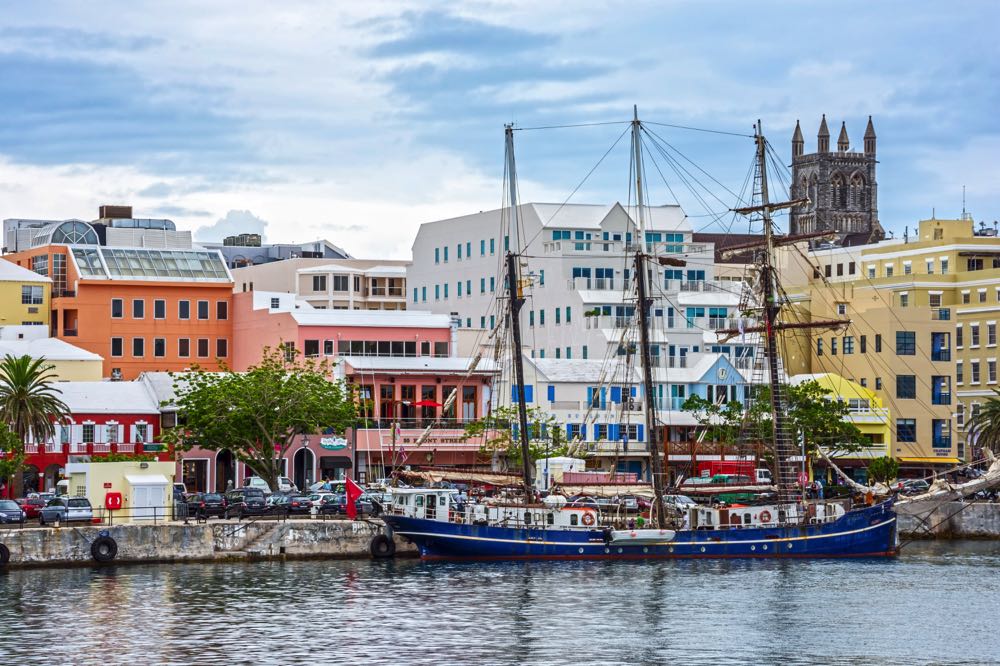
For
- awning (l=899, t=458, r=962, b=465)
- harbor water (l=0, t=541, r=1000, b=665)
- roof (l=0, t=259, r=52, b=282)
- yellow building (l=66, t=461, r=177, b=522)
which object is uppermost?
roof (l=0, t=259, r=52, b=282)

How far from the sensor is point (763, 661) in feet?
209

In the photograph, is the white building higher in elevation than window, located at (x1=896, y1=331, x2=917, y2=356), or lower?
higher

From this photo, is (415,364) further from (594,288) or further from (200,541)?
(200,541)

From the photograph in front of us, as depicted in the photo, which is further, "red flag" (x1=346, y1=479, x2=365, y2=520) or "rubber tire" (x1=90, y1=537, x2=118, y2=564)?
"red flag" (x1=346, y1=479, x2=365, y2=520)

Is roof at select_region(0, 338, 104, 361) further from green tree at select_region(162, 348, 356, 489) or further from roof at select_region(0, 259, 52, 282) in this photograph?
green tree at select_region(162, 348, 356, 489)

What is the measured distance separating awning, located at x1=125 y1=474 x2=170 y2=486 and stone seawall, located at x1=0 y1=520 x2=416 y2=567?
4963 millimetres

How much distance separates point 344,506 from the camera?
104m

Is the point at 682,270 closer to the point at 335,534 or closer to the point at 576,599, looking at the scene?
the point at 335,534

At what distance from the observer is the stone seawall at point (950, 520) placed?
115 meters

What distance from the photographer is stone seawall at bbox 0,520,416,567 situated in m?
89.6

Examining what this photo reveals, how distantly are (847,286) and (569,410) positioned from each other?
137 feet

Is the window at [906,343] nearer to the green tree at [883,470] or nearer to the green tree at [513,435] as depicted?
the green tree at [883,470]

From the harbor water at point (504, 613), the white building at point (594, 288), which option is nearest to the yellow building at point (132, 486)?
the harbor water at point (504, 613)

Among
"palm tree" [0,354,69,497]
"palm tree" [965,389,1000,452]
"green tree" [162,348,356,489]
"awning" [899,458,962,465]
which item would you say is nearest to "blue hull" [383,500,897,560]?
"green tree" [162,348,356,489]
